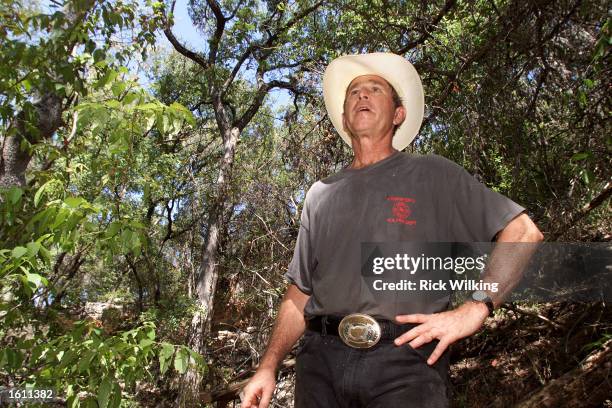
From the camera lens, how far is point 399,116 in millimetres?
2561

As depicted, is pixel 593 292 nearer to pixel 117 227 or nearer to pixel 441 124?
pixel 441 124

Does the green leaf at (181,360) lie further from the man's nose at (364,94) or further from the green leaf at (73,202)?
the man's nose at (364,94)

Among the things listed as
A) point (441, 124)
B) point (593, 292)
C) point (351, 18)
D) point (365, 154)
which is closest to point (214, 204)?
point (351, 18)

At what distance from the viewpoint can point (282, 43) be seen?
34.2ft

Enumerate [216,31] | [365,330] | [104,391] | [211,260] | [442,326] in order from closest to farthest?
[442,326] → [365,330] → [104,391] → [211,260] → [216,31]

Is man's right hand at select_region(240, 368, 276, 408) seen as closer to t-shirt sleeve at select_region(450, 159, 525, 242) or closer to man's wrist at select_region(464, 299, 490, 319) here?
man's wrist at select_region(464, 299, 490, 319)

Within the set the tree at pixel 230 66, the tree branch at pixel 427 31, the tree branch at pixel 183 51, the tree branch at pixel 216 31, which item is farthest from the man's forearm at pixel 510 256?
the tree branch at pixel 183 51

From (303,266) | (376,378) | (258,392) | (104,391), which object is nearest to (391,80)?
(303,266)

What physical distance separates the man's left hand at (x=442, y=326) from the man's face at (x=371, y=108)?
3.00 feet

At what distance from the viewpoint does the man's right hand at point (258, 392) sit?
2023 mm

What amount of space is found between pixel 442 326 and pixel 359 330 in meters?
0.29

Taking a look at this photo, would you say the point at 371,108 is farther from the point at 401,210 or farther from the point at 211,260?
the point at 211,260

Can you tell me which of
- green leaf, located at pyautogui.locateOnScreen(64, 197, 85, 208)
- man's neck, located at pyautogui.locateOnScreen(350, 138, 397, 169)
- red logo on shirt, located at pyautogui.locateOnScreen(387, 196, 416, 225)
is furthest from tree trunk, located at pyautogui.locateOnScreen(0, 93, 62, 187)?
red logo on shirt, located at pyautogui.locateOnScreen(387, 196, 416, 225)

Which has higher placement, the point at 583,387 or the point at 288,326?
the point at 288,326
